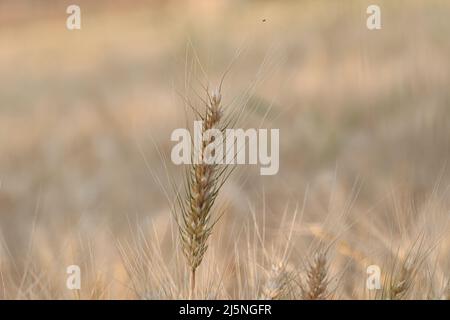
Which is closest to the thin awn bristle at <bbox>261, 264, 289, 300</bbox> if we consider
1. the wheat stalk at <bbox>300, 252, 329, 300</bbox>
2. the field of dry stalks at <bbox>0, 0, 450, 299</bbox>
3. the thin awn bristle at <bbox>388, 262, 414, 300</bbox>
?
the wheat stalk at <bbox>300, 252, 329, 300</bbox>

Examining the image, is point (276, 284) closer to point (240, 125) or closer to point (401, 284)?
point (401, 284)

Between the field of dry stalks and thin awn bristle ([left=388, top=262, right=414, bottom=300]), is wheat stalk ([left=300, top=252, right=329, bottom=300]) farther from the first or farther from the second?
the field of dry stalks

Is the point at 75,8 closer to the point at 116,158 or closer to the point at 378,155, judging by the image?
the point at 116,158

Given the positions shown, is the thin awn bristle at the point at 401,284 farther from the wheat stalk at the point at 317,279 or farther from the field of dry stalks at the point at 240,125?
the field of dry stalks at the point at 240,125

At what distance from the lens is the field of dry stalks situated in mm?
1645

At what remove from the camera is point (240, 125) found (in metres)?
1.58

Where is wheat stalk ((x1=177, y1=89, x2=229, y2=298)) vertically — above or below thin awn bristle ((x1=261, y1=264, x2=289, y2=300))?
above

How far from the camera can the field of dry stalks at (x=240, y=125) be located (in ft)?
5.40

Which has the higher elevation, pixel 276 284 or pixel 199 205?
pixel 199 205

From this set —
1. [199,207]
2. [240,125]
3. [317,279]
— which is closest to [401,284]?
[317,279]

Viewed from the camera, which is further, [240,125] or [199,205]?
[240,125]

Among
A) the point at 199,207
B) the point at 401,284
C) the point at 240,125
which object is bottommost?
the point at 401,284

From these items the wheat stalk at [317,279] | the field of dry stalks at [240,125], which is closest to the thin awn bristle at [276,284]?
the wheat stalk at [317,279]

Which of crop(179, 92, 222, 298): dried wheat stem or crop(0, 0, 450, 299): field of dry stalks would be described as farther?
crop(0, 0, 450, 299): field of dry stalks
